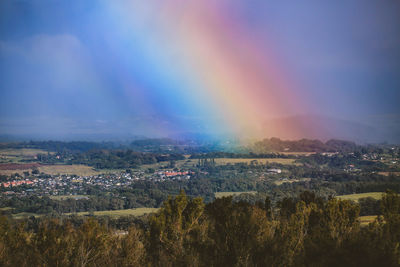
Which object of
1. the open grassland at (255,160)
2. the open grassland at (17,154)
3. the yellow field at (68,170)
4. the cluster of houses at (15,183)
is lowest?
the cluster of houses at (15,183)

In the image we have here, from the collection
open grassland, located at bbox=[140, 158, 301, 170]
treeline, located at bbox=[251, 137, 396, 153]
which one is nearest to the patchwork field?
open grassland, located at bbox=[140, 158, 301, 170]

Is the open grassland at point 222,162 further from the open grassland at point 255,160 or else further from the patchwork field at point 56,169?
the patchwork field at point 56,169

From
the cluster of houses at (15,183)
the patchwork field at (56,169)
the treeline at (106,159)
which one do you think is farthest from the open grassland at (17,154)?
the cluster of houses at (15,183)

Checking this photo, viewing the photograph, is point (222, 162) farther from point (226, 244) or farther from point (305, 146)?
point (226, 244)

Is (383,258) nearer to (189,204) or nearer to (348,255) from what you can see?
(348,255)

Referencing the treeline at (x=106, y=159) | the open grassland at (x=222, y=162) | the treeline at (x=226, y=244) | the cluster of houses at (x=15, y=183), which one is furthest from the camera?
the treeline at (x=106, y=159)

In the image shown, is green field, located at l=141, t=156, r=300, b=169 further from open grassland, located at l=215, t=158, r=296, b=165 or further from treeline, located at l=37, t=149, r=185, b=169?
treeline, located at l=37, t=149, r=185, b=169

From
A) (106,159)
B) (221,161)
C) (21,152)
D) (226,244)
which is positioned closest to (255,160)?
(221,161)
